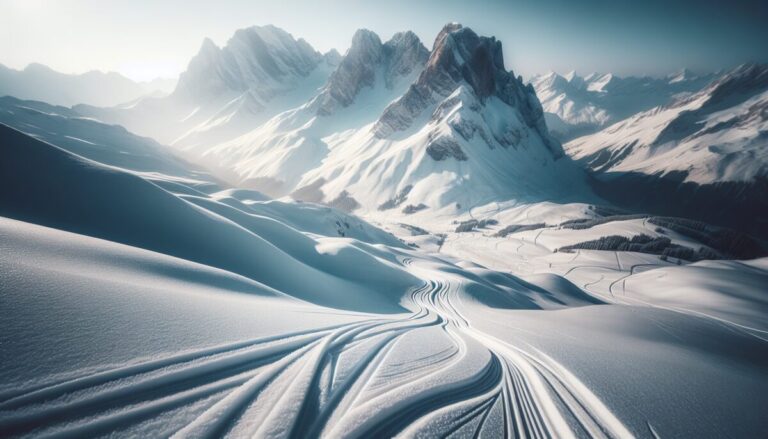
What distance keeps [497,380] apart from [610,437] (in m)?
1.15

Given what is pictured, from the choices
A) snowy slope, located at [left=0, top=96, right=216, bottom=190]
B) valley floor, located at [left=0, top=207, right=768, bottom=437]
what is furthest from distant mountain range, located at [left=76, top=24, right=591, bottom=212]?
valley floor, located at [left=0, top=207, right=768, bottom=437]

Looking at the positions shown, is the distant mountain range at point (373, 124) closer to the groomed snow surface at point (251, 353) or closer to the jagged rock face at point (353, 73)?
the jagged rock face at point (353, 73)

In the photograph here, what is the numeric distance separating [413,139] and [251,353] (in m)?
102

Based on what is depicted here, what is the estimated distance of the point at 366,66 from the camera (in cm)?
15662

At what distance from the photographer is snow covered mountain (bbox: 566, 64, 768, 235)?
112312 millimetres

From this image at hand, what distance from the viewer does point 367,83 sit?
520 ft

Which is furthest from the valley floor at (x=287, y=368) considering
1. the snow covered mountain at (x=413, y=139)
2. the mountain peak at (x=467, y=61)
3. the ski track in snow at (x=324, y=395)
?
the mountain peak at (x=467, y=61)

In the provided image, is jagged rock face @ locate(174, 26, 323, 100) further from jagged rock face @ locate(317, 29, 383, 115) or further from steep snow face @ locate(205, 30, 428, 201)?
jagged rock face @ locate(317, 29, 383, 115)

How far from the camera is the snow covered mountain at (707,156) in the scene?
112312 mm

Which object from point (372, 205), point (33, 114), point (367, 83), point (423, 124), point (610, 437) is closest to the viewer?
point (610, 437)

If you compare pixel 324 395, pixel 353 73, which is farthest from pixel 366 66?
pixel 324 395

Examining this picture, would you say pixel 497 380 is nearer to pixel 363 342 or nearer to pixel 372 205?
pixel 363 342

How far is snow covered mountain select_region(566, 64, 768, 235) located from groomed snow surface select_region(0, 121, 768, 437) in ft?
520

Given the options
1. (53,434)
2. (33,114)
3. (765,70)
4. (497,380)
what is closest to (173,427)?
(53,434)
